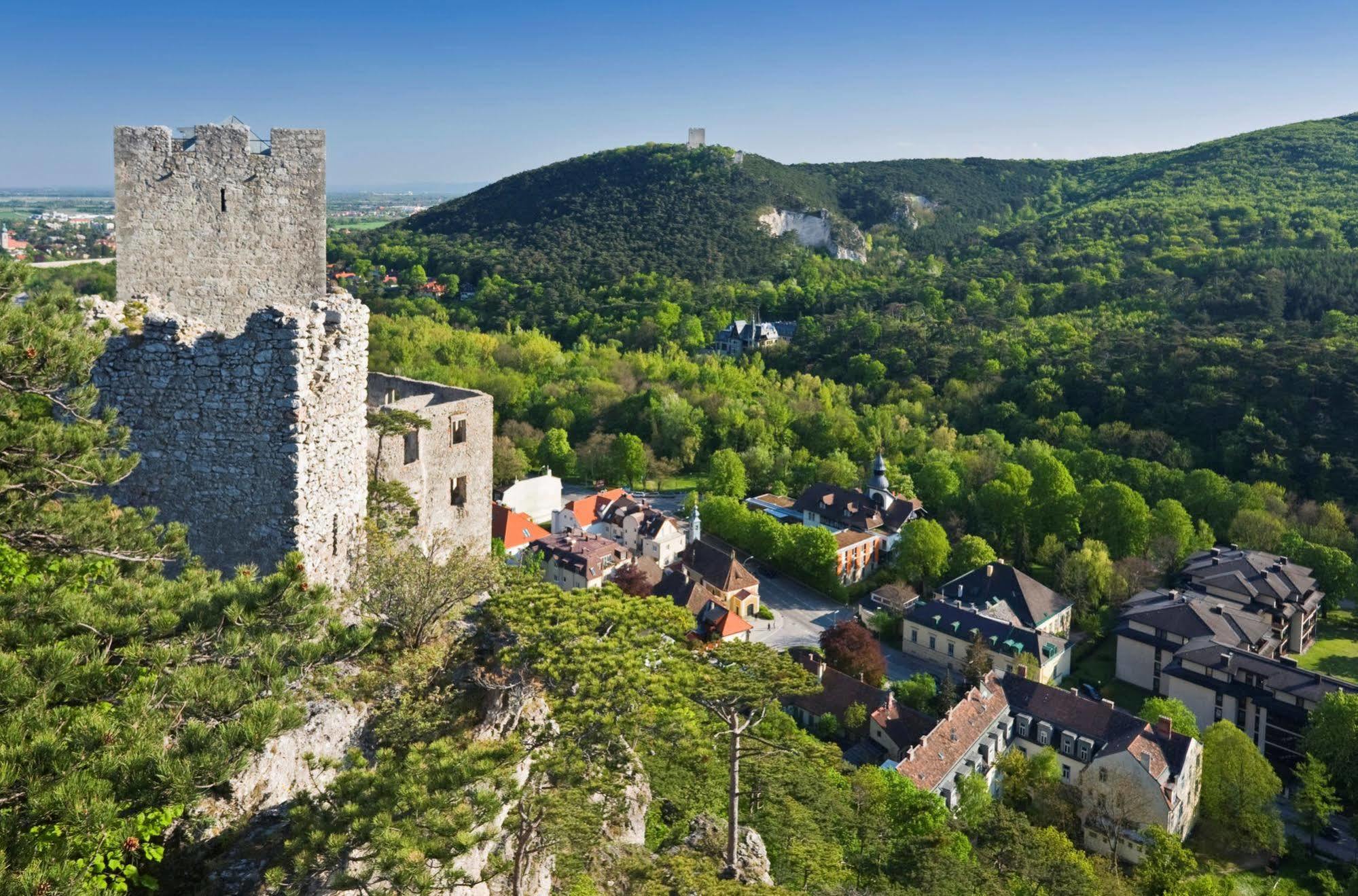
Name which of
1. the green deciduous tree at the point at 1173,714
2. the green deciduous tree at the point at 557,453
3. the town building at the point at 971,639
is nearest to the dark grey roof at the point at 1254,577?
the town building at the point at 971,639

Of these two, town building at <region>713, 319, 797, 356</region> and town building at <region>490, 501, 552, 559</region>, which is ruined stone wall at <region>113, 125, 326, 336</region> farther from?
town building at <region>713, 319, 797, 356</region>

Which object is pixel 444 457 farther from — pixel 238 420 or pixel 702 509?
pixel 702 509

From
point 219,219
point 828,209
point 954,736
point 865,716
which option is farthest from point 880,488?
point 828,209

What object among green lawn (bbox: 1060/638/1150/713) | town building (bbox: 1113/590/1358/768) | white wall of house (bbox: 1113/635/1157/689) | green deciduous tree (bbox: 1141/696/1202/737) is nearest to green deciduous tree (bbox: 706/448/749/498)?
green lawn (bbox: 1060/638/1150/713)

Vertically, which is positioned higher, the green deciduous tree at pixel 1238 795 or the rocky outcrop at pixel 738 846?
the rocky outcrop at pixel 738 846

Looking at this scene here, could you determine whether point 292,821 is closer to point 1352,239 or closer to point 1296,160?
point 1352,239

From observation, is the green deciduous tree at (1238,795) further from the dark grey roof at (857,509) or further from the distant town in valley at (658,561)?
the dark grey roof at (857,509)
